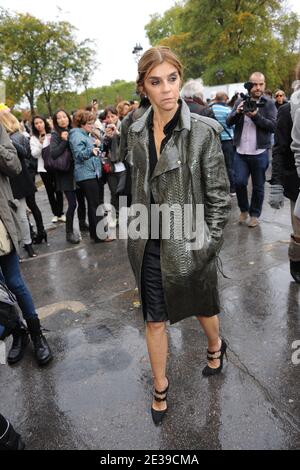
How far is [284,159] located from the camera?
11.4ft

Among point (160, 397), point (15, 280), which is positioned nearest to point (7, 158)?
point (15, 280)

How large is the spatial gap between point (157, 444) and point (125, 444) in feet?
0.60

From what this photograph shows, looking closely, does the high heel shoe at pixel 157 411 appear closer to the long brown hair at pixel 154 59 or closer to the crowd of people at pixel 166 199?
the crowd of people at pixel 166 199

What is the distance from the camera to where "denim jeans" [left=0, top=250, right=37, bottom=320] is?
282cm

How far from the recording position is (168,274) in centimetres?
209

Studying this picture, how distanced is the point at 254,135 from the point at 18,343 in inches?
155

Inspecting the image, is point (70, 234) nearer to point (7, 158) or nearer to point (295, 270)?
point (7, 158)

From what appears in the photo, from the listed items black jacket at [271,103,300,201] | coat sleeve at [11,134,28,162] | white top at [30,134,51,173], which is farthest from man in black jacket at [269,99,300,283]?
white top at [30,134,51,173]

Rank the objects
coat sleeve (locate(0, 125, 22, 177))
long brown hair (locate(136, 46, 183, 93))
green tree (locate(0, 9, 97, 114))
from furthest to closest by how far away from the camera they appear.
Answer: green tree (locate(0, 9, 97, 114)) → coat sleeve (locate(0, 125, 22, 177)) → long brown hair (locate(136, 46, 183, 93))

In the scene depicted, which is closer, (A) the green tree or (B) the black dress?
(B) the black dress

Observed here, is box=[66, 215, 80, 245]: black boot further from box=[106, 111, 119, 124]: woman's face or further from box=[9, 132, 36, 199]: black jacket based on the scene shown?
box=[106, 111, 119, 124]: woman's face

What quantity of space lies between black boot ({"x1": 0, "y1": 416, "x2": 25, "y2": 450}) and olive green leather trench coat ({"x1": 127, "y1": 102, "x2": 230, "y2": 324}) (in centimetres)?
111

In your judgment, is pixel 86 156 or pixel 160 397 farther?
pixel 86 156

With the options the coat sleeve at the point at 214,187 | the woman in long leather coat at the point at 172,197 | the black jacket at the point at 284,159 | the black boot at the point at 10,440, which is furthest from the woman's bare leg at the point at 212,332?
the black jacket at the point at 284,159
